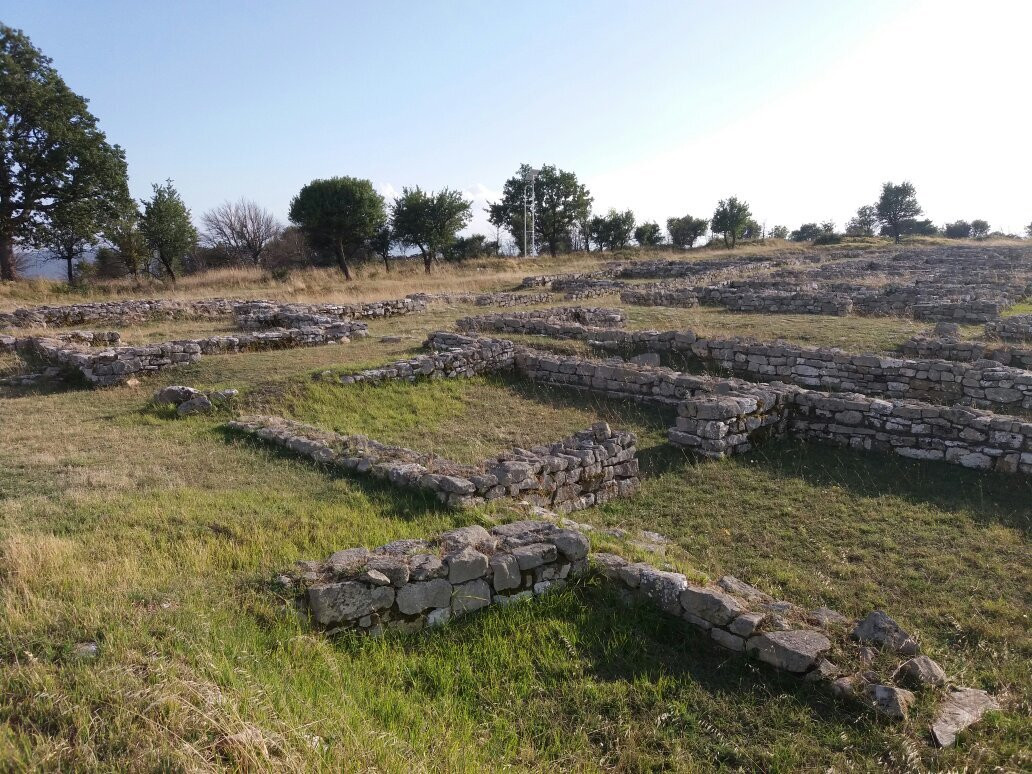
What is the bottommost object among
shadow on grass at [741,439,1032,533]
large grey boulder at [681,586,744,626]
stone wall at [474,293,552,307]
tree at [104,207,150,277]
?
shadow on grass at [741,439,1032,533]

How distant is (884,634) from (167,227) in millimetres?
46157

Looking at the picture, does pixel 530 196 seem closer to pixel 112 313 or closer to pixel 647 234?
pixel 647 234

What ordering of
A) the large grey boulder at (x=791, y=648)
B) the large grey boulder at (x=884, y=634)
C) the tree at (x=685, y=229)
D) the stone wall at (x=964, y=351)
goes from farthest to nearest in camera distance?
the tree at (x=685, y=229) < the stone wall at (x=964, y=351) < the large grey boulder at (x=884, y=634) < the large grey boulder at (x=791, y=648)

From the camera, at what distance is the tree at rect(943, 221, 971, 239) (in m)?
74.8

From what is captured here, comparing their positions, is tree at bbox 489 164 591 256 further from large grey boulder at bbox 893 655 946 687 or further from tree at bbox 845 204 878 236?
large grey boulder at bbox 893 655 946 687

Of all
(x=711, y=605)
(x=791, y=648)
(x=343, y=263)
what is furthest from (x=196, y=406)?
(x=343, y=263)

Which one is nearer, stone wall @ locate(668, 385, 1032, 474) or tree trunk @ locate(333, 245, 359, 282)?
stone wall @ locate(668, 385, 1032, 474)

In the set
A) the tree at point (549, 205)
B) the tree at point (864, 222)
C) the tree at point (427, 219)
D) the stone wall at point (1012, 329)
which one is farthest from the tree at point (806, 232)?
the stone wall at point (1012, 329)

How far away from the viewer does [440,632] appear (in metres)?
4.92

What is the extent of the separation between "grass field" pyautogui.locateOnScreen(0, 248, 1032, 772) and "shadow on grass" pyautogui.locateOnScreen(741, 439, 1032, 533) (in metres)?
0.05

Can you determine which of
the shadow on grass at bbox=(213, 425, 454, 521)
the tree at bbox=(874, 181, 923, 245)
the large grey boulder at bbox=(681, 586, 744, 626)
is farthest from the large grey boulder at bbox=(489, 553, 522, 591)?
the tree at bbox=(874, 181, 923, 245)

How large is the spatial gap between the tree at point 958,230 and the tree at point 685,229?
3061cm

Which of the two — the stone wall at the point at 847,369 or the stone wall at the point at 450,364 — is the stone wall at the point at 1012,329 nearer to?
the stone wall at the point at 847,369

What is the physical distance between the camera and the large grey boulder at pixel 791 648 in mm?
4465
